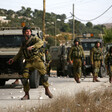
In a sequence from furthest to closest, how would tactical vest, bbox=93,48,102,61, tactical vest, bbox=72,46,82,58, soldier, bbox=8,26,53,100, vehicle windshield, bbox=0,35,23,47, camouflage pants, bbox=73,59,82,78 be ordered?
tactical vest, bbox=93,48,102,61 < camouflage pants, bbox=73,59,82,78 < tactical vest, bbox=72,46,82,58 < vehicle windshield, bbox=0,35,23,47 < soldier, bbox=8,26,53,100

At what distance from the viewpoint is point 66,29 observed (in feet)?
589

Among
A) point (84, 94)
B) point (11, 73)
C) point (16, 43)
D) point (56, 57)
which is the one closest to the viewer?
point (84, 94)

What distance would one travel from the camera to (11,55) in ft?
48.1

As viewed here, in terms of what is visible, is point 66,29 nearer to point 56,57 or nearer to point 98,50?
point 56,57

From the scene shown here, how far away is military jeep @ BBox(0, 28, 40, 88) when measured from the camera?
48.2ft

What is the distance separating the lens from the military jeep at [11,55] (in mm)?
14680

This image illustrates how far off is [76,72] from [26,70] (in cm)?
826

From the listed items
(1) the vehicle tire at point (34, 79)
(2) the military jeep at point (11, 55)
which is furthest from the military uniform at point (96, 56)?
(1) the vehicle tire at point (34, 79)

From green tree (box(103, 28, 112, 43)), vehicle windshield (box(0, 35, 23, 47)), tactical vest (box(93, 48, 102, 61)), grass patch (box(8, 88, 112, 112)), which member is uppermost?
vehicle windshield (box(0, 35, 23, 47))

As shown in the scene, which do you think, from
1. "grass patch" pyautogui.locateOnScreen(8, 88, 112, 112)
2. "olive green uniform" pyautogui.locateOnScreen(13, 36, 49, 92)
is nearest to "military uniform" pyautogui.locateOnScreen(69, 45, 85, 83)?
"olive green uniform" pyautogui.locateOnScreen(13, 36, 49, 92)

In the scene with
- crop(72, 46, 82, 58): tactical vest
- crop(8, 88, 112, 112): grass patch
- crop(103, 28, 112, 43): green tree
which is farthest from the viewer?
crop(103, 28, 112, 43): green tree

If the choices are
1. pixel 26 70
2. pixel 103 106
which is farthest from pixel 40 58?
pixel 103 106

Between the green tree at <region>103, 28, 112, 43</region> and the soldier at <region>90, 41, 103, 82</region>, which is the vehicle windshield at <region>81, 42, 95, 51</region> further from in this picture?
the green tree at <region>103, 28, 112, 43</region>

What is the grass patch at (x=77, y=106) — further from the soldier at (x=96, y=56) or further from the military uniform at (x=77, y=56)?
the soldier at (x=96, y=56)
